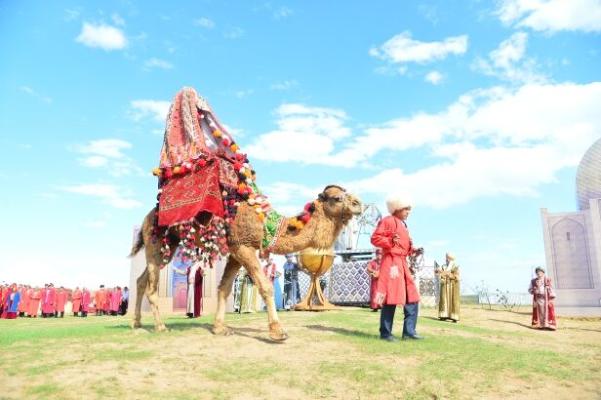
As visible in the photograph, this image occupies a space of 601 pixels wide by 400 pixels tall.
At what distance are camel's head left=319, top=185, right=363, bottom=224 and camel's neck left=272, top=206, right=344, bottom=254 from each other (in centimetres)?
10

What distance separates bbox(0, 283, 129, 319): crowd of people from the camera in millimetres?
23297

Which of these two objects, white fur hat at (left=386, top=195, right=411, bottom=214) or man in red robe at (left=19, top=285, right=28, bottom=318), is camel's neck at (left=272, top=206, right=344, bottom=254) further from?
man in red robe at (left=19, top=285, right=28, bottom=318)

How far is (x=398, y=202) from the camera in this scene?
755 cm

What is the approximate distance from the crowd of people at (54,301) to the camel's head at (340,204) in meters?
22.7

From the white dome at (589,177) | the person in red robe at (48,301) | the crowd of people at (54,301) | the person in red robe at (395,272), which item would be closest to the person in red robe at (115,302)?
the crowd of people at (54,301)

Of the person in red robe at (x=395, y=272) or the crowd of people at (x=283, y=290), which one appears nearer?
the person in red robe at (x=395, y=272)

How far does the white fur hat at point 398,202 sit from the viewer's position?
7547 millimetres

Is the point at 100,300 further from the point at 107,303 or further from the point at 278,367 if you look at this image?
the point at 278,367

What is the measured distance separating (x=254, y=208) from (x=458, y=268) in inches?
367

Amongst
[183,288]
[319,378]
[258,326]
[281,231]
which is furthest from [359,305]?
[319,378]

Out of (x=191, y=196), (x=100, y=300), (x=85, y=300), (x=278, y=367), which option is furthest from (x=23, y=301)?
(x=278, y=367)

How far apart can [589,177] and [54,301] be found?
1551 inches

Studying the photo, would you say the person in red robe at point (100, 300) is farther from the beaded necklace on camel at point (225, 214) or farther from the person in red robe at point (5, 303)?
the beaded necklace on camel at point (225, 214)

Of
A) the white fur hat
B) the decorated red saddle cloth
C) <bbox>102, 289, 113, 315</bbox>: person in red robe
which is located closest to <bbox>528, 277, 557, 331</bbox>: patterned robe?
the white fur hat
